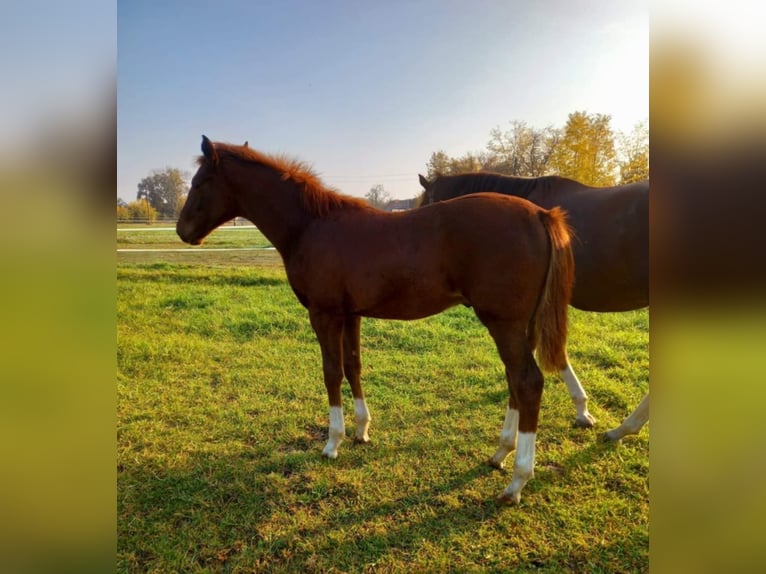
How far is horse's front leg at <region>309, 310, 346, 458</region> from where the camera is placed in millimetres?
3057

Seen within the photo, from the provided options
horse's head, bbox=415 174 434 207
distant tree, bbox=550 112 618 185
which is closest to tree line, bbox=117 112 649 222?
distant tree, bbox=550 112 618 185

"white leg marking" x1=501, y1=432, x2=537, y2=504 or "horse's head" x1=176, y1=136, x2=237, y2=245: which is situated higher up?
"horse's head" x1=176, y1=136, x2=237, y2=245

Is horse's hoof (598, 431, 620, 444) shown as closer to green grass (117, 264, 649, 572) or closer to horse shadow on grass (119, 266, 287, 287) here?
green grass (117, 264, 649, 572)

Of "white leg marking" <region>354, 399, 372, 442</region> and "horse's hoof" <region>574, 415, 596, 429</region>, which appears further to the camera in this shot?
"horse's hoof" <region>574, 415, 596, 429</region>

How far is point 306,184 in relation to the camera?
10.4ft

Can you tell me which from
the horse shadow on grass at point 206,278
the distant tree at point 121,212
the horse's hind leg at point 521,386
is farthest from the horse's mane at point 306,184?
the horse shadow on grass at point 206,278

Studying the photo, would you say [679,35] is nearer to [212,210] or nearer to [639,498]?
[639,498]

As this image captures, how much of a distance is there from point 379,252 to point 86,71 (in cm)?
207

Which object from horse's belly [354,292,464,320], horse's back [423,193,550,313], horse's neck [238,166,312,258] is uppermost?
horse's neck [238,166,312,258]

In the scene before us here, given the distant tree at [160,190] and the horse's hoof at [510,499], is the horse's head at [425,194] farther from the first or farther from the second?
the distant tree at [160,190]

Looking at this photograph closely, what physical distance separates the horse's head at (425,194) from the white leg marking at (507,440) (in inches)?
90.2

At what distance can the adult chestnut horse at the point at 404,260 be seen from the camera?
8.10 ft

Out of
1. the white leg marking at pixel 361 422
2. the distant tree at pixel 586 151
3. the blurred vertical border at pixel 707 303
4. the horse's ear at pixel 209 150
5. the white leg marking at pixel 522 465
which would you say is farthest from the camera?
the distant tree at pixel 586 151

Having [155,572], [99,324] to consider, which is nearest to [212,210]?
[155,572]
